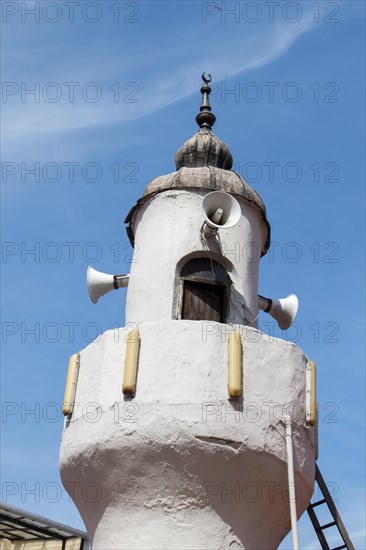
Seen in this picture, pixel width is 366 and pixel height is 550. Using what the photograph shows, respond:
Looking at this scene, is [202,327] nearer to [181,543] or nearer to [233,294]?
[233,294]

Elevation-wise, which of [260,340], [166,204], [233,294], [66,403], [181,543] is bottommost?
[181,543]

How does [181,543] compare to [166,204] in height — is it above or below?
below

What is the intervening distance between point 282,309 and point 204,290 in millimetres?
1969

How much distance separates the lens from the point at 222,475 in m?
11.7

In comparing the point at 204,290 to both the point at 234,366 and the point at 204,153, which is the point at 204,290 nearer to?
the point at 234,366

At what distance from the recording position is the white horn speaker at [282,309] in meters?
15.1

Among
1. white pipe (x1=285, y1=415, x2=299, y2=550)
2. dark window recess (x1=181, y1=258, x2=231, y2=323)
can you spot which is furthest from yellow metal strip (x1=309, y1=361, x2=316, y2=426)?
dark window recess (x1=181, y1=258, x2=231, y2=323)

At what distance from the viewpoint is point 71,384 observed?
12977 mm

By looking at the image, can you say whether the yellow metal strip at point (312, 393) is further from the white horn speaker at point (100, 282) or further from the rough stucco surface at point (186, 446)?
the white horn speaker at point (100, 282)

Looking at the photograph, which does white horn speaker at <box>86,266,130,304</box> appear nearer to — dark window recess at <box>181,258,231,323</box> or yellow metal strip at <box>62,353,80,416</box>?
dark window recess at <box>181,258,231,323</box>

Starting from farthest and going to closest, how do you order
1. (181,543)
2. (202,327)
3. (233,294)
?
(233,294) → (202,327) → (181,543)

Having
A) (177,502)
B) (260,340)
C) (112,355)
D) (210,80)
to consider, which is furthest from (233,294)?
(210,80)

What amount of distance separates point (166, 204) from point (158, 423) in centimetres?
418

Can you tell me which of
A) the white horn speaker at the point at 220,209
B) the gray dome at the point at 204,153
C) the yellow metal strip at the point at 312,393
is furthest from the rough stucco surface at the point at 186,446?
the gray dome at the point at 204,153
